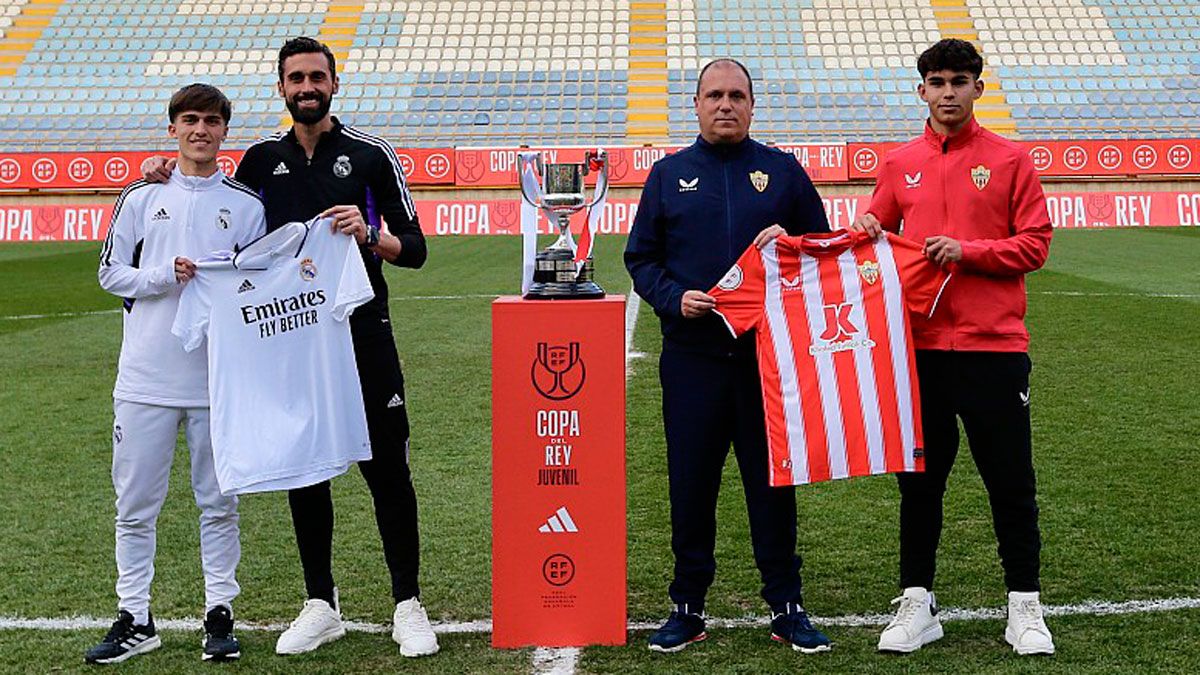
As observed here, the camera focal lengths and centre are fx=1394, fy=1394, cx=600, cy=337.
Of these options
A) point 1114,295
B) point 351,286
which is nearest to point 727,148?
point 351,286

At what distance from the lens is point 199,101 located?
4.01 metres

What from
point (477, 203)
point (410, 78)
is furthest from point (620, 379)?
point (410, 78)

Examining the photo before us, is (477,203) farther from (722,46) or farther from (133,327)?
(133,327)

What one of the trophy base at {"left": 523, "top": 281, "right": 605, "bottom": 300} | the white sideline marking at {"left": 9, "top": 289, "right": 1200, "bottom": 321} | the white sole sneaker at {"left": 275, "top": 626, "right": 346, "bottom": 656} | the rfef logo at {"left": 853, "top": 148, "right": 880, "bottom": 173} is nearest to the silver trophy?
the trophy base at {"left": 523, "top": 281, "right": 605, "bottom": 300}

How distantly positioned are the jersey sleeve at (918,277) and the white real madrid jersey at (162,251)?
6.42 ft

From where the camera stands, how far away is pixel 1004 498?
4078 millimetres

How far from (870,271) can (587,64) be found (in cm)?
2884

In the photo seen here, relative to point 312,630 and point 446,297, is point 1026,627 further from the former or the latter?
point 446,297

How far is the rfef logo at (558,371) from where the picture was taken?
412 centimetres

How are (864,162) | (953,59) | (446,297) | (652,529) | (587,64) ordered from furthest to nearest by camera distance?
(587,64), (864,162), (446,297), (652,529), (953,59)

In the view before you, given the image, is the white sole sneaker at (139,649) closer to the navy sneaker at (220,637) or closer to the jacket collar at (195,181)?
the navy sneaker at (220,637)

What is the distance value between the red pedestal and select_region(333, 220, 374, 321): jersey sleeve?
1.27ft

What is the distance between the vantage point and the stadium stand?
30109 mm

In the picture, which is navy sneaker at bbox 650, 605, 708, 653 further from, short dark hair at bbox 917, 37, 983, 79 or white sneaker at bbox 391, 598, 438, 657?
short dark hair at bbox 917, 37, 983, 79
